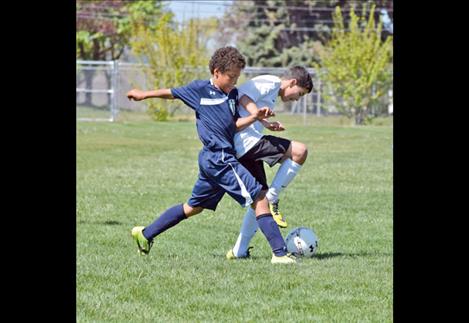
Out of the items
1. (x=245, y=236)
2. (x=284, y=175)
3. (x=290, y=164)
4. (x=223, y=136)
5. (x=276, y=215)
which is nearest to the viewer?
(x=223, y=136)

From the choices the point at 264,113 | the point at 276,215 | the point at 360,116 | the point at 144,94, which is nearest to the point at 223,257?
the point at 276,215

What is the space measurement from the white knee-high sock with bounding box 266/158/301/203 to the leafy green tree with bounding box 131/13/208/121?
32.3 metres

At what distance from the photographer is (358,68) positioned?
42.8m

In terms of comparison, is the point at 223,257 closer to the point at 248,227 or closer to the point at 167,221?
the point at 248,227

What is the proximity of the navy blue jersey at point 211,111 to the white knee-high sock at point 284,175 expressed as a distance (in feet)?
3.78

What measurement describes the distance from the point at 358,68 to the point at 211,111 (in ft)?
115

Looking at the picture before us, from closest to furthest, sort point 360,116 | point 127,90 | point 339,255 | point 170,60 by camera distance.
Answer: point 339,255, point 170,60, point 360,116, point 127,90

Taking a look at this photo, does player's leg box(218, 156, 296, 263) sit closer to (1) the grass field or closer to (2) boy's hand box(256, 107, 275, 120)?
(1) the grass field

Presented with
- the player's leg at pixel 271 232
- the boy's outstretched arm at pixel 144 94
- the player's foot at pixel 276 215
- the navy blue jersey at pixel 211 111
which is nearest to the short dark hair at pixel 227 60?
the navy blue jersey at pixel 211 111

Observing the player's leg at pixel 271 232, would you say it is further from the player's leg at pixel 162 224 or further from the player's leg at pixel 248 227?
the player's leg at pixel 162 224

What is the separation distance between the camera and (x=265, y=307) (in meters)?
6.47
